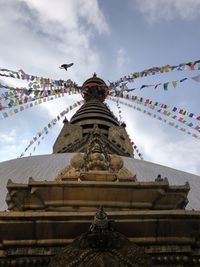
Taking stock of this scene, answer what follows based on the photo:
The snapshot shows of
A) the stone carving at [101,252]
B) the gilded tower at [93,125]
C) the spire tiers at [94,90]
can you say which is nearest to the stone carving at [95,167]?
the stone carving at [101,252]

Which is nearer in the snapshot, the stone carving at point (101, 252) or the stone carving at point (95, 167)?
the stone carving at point (101, 252)

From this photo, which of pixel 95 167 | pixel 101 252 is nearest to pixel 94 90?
pixel 95 167

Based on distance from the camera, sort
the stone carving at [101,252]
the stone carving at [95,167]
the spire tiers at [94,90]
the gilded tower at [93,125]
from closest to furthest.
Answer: the stone carving at [101,252] → the stone carving at [95,167] → the gilded tower at [93,125] → the spire tiers at [94,90]

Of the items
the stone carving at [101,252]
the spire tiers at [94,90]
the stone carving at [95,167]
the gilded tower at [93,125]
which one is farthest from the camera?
the spire tiers at [94,90]

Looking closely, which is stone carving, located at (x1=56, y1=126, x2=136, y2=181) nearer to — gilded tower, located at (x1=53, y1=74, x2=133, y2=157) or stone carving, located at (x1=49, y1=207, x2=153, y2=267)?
stone carving, located at (x1=49, y1=207, x2=153, y2=267)

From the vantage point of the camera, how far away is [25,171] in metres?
11.0

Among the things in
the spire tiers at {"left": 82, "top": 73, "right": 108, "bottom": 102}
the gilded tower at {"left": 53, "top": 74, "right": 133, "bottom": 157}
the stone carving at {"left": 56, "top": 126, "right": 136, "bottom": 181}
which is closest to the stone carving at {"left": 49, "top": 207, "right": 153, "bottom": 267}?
the stone carving at {"left": 56, "top": 126, "right": 136, "bottom": 181}

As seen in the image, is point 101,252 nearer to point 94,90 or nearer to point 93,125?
point 93,125

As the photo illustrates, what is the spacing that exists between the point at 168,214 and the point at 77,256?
1243 mm

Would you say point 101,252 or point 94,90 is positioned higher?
point 94,90

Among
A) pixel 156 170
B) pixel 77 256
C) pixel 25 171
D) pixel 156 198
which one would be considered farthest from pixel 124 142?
pixel 77 256

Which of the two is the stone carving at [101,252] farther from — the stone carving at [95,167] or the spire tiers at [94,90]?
the spire tiers at [94,90]

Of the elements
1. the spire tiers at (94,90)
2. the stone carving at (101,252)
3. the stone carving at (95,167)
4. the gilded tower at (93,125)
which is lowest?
the stone carving at (101,252)

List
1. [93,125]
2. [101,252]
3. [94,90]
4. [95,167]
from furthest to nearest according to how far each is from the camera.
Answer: [94,90] → [93,125] → [95,167] → [101,252]
